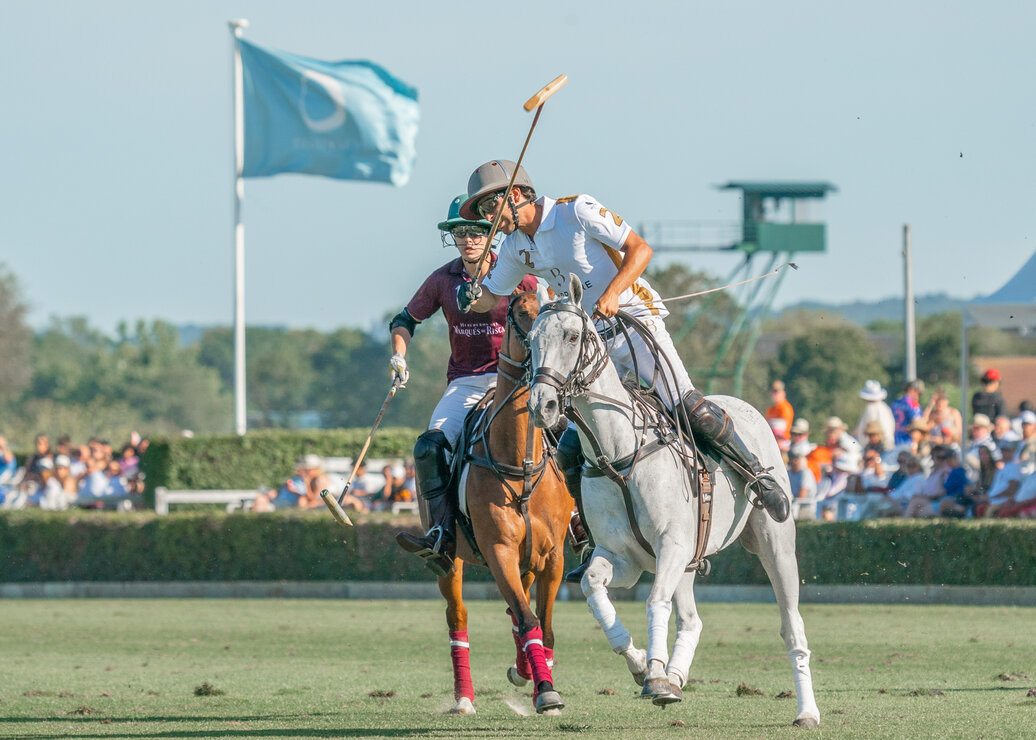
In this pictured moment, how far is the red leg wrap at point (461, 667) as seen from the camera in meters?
8.34

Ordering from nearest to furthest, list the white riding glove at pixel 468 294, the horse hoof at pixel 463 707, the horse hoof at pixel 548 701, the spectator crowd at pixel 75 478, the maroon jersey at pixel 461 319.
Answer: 1. the horse hoof at pixel 548 701
2. the white riding glove at pixel 468 294
3. the horse hoof at pixel 463 707
4. the maroon jersey at pixel 461 319
5. the spectator crowd at pixel 75 478

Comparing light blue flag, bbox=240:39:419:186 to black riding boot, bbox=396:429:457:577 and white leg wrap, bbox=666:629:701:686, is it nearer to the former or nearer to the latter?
black riding boot, bbox=396:429:457:577

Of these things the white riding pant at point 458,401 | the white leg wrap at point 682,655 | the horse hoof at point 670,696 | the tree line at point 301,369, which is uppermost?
the white riding pant at point 458,401

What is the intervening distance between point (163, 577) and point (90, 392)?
98291 millimetres

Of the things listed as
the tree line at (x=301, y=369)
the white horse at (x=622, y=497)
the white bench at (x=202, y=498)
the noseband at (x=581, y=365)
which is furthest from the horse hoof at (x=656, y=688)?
the tree line at (x=301, y=369)

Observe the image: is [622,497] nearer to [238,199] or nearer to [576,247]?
[576,247]

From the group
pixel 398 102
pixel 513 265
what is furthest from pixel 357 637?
pixel 398 102

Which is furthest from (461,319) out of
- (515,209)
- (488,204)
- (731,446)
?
(731,446)

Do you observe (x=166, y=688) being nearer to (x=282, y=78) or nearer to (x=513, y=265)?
(x=513, y=265)

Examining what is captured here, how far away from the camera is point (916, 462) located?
15.9m

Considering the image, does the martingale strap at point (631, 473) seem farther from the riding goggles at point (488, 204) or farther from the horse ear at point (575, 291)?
the riding goggles at point (488, 204)

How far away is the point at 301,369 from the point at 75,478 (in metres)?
91.5

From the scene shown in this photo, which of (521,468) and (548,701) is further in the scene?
(521,468)

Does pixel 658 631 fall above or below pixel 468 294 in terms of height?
below
